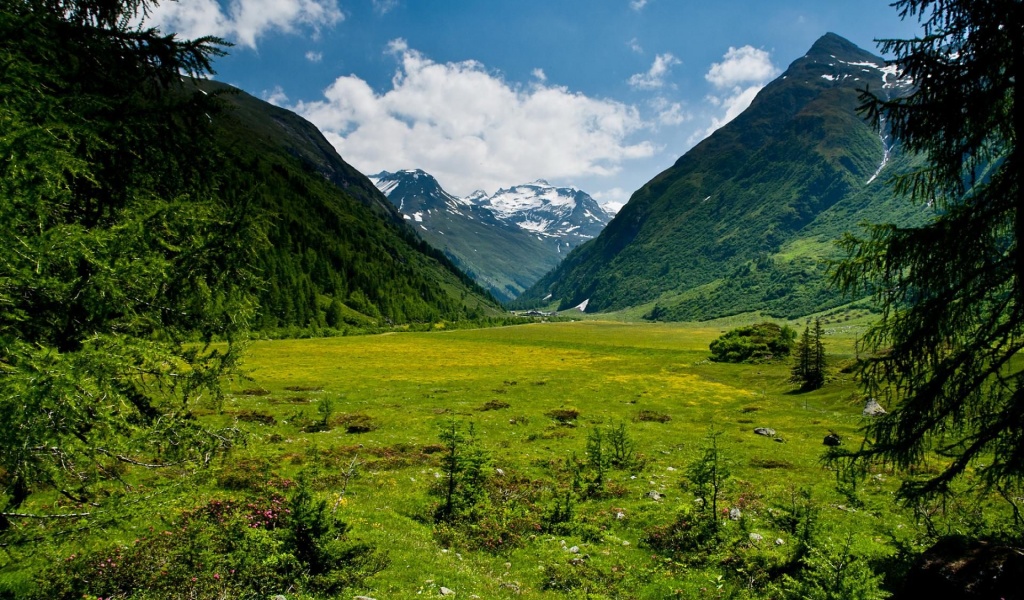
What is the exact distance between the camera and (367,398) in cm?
3831

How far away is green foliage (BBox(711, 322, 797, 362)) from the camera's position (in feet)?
248

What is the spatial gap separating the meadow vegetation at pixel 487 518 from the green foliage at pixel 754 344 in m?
44.6

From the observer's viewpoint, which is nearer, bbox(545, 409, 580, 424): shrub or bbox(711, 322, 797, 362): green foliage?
bbox(545, 409, 580, 424): shrub

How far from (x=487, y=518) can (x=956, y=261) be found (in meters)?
13.4

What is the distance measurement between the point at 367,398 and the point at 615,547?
2998 centimetres

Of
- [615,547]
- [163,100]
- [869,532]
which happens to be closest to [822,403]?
[869,532]

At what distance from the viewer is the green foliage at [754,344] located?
75688mm

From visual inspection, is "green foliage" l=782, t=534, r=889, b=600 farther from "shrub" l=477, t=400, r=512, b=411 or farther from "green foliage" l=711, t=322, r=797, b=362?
"green foliage" l=711, t=322, r=797, b=362

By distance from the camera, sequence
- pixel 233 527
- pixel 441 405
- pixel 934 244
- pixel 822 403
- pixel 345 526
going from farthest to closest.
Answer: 1. pixel 822 403
2. pixel 441 405
3. pixel 345 526
4. pixel 233 527
5. pixel 934 244

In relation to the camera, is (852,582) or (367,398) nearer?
(852,582)

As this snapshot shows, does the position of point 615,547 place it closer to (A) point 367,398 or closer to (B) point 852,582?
(B) point 852,582

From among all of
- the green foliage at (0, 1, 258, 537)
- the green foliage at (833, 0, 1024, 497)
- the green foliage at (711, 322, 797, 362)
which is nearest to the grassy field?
the green foliage at (833, 0, 1024, 497)

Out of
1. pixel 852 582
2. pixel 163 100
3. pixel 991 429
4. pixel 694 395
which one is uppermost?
pixel 163 100

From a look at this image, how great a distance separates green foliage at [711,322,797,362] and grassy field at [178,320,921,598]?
35.6 feet
